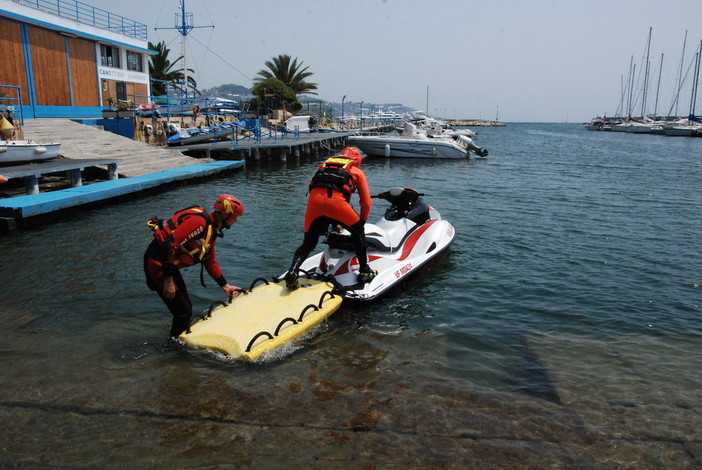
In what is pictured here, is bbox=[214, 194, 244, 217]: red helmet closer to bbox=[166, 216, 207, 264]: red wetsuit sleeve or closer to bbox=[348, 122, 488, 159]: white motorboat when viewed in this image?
bbox=[166, 216, 207, 264]: red wetsuit sleeve

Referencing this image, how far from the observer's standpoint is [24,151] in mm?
14523

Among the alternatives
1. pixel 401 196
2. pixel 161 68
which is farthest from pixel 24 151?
pixel 161 68

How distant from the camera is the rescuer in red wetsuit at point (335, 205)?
20.6ft

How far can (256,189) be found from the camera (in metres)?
18.5

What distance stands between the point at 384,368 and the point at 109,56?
29.6 metres

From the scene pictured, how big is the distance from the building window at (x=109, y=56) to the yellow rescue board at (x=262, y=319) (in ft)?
89.4

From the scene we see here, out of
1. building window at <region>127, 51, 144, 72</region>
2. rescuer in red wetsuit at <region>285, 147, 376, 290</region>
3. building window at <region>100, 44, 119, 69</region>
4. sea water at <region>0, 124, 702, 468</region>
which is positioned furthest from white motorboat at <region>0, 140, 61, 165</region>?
building window at <region>127, 51, 144, 72</region>

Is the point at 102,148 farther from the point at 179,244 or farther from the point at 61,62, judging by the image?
the point at 179,244

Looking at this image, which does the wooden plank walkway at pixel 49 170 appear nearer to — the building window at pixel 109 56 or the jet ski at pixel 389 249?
the jet ski at pixel 389 249

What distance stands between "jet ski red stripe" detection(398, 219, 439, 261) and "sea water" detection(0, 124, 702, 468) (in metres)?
0.52

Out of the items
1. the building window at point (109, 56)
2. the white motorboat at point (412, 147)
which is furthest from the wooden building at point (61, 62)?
the white motorboat at point (412, 147)

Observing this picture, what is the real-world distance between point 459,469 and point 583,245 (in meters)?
8.21

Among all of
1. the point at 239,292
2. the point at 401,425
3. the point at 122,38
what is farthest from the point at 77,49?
the point at 401,425

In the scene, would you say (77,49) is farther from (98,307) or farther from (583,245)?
(583,245)
